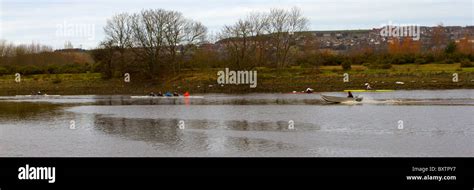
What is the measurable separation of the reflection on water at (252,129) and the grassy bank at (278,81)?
16.7m

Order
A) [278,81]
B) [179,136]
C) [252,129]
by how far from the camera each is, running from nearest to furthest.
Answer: [179,136] → [252,129] → [278,81]

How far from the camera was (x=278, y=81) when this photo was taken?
75.0 m

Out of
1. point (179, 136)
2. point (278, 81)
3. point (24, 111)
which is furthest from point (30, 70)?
point (179, 136)

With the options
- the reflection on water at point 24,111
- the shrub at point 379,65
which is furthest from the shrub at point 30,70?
the shrub at point 379,65

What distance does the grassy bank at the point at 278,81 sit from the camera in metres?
68.9

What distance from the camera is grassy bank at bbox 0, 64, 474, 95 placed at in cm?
6894

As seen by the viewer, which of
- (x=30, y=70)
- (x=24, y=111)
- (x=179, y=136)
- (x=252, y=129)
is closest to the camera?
(x=179, y=136)

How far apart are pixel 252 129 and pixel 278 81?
41.1 m

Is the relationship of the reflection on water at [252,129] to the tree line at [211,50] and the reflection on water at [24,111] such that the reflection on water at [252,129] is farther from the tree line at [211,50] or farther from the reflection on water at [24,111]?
the tree line at [211,50]

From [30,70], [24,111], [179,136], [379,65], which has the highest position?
[379,65]

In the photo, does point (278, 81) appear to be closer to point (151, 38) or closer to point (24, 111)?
point (151, 38)
